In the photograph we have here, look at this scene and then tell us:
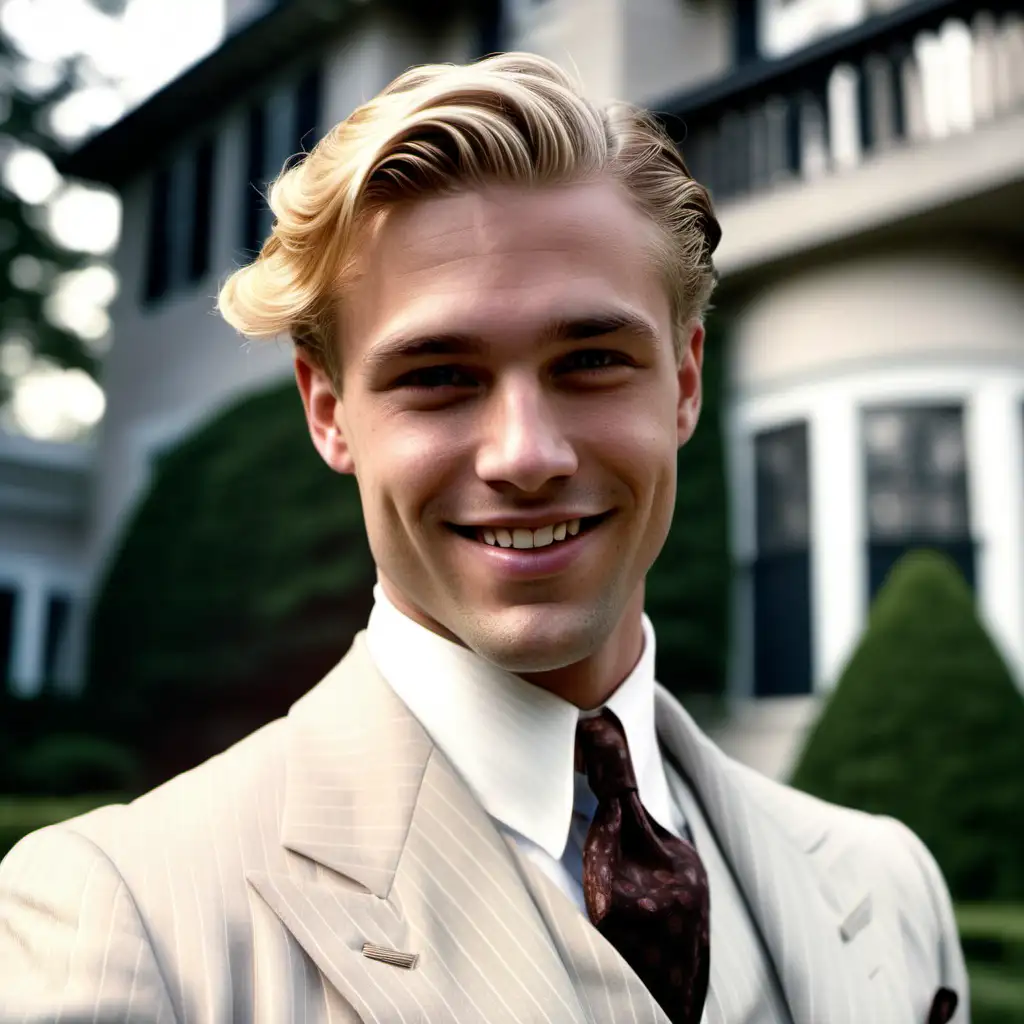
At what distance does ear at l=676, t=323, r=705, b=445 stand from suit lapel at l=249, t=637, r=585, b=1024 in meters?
0.67

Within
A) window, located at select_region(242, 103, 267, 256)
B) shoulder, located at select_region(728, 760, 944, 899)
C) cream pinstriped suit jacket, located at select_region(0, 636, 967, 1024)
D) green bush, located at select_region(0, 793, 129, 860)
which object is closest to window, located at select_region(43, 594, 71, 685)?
window, located at select_region(242, 103, 267, 256)

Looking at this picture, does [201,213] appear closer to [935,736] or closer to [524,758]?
[935,736]

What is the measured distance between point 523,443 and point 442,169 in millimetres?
422

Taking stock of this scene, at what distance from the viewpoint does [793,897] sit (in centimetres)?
215

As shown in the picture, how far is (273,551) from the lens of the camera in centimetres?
1141

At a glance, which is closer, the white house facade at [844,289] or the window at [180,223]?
the white house facade at [844,289]

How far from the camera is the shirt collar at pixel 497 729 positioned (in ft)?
6.34

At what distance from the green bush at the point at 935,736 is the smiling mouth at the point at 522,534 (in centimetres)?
623

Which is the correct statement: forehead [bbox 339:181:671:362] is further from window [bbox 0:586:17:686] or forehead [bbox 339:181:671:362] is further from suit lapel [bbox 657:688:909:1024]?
window [bbox 0:586:17:686]

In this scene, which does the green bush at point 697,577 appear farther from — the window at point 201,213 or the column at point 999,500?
the window at point 201,213

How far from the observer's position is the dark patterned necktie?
6.07 feet

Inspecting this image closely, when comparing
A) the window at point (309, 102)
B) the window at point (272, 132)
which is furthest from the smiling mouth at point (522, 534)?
the window at point (309, 102)

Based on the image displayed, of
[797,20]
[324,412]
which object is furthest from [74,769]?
[324,412]

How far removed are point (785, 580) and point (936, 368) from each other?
1859 millimetres
